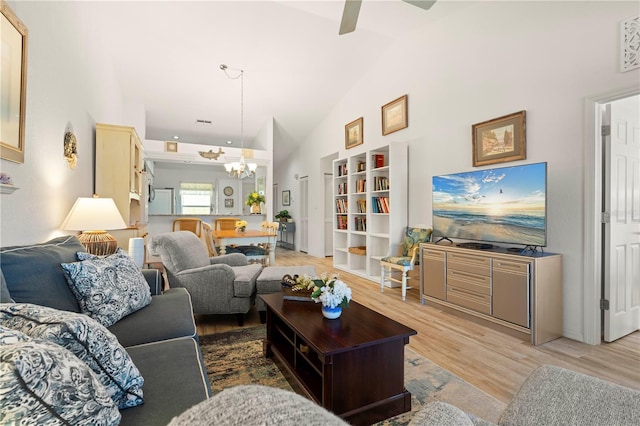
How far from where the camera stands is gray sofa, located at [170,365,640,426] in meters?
0.34

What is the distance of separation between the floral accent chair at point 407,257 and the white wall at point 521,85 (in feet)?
0.88

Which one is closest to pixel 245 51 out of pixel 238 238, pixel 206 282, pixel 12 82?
pixel 238 238

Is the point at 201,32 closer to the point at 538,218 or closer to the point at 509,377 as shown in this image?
the point at 538,218

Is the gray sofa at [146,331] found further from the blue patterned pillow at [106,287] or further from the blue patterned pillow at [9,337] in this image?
the blue patterned pillow at [9,337]

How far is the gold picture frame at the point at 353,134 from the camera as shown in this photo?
5.36 m

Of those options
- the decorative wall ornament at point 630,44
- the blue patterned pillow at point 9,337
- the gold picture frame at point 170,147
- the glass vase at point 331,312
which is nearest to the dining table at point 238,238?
the glass vase at point 331,312

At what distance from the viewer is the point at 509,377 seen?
198 cm

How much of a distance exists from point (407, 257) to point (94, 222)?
336 cm

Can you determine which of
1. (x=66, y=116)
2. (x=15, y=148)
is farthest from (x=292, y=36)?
(x=15, y=148)

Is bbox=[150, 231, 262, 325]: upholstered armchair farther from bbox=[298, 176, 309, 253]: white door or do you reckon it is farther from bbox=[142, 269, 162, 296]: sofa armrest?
bbox=[298, 176, 309, 253]: white door

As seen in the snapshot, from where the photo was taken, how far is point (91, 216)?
8.13 feet

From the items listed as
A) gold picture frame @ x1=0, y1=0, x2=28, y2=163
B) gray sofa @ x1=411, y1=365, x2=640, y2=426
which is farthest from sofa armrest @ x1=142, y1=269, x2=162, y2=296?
gray sofa @ x1=411, y1=365, x2=640, y2=426

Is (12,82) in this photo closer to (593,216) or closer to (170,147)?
(593,216)

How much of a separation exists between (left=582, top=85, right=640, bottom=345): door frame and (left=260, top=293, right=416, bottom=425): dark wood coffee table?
1897 mm
